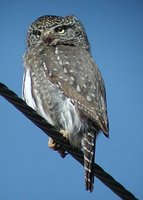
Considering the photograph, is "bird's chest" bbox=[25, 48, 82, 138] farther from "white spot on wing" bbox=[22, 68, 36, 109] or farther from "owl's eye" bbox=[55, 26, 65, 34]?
"owl's eye" bbox=[55, 26, 65, 34]

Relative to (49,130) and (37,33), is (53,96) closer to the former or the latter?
(49,130)

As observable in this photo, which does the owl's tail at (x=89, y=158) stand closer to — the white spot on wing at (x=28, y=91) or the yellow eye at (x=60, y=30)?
the white spot on wing at (x=28, y=91)

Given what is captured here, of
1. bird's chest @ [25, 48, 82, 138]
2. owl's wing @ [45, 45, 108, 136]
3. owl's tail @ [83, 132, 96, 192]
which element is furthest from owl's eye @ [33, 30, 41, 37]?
owl's tail @ [83, 132, 96, 192]

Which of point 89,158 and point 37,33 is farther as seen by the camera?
point 37,33

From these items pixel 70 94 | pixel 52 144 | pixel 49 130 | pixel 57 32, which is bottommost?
pixel 49 130

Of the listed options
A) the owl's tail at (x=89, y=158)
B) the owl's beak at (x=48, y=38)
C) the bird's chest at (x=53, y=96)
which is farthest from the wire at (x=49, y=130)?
the owl's beak at (x=48, y=38)

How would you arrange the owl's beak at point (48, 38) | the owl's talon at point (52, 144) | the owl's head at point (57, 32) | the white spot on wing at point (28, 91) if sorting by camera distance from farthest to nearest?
the owl's head at point (57, 32)
the owl's beak at point (48, 38)
the owl's talon at point (52, 144)
the white spot on wing at point (28, 91)

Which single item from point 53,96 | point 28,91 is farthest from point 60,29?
point 53,96
